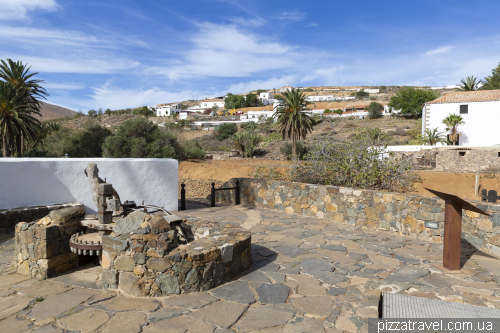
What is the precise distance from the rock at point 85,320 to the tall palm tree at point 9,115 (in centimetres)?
1901

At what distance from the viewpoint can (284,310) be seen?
352 centimetres

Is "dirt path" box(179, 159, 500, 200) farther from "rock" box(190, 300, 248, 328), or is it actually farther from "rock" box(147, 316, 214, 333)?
"rock" box(147, 316, 214, 333)

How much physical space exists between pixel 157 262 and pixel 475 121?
34415 millimetres

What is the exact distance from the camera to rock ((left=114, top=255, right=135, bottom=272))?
3834 millimetres

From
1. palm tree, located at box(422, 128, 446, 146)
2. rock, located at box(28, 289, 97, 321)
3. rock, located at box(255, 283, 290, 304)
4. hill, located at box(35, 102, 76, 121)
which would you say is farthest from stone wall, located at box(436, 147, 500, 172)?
hill, located at box(35, 102, 76, 121)

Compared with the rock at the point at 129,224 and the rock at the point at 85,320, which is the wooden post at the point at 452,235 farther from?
the rock at the point at 85,320

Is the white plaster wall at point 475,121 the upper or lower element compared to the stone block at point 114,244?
upper

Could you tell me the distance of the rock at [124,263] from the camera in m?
3.83

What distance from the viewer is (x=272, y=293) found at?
3938 millimetres

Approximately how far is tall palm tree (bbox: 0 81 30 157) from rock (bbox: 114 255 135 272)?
1867 centimetres

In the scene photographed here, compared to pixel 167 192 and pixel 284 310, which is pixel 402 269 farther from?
pixel 167 192

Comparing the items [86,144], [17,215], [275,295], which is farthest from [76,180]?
[86,144]

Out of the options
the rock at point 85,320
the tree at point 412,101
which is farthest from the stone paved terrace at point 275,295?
the tree at point 412,101

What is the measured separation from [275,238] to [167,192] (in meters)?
4.04
